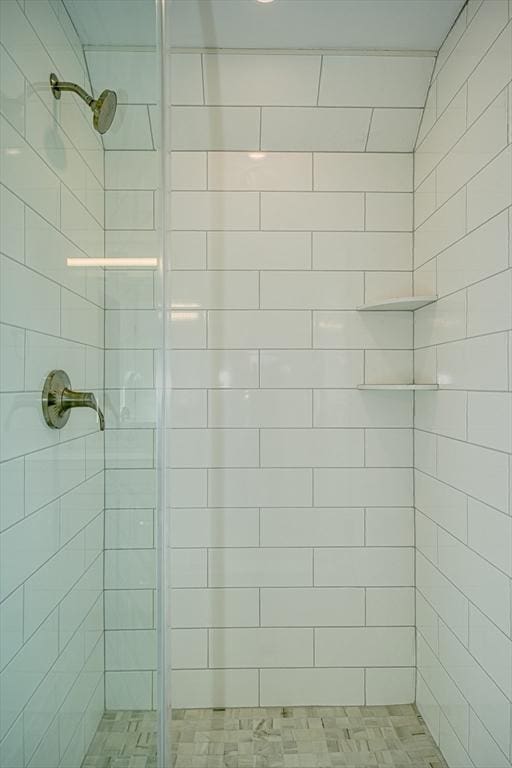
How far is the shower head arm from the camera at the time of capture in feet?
2.15

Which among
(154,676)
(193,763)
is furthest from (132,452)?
(193,763)

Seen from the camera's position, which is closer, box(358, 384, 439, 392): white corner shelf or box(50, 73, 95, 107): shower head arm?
box(50, 73, 95, 107): shower head arm

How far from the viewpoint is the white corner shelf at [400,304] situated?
5.47 ft

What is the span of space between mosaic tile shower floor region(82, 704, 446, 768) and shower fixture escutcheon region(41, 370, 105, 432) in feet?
4.58

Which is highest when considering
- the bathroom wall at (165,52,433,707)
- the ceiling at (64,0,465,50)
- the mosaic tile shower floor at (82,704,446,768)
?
the ceiling at (64,0,465,50)

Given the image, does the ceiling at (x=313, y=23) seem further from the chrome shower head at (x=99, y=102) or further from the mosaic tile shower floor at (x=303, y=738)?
the mosaic tile shower floor at (x=303, y=738)

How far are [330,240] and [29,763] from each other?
64.0 inches

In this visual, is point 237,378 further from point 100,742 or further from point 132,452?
point 100,742

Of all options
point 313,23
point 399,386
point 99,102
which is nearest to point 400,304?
point 399,386

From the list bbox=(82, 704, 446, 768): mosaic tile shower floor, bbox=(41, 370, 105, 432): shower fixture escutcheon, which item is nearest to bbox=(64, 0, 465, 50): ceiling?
bbox=(41, 370, 105, 432): shower fixture escutcheon

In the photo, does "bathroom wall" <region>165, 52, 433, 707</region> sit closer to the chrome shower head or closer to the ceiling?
the ceiling

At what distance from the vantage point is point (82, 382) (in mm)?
741

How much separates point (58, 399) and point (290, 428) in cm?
126

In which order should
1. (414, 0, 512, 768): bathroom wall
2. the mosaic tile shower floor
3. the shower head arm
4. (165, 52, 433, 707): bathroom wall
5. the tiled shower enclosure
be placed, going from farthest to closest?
(165, 52, 433, 707): bathroom wall < the mosaic tile shower floor < (414, 0, 512, 768): bathroom wall < the tiled shower enclosure < the shower head arm
